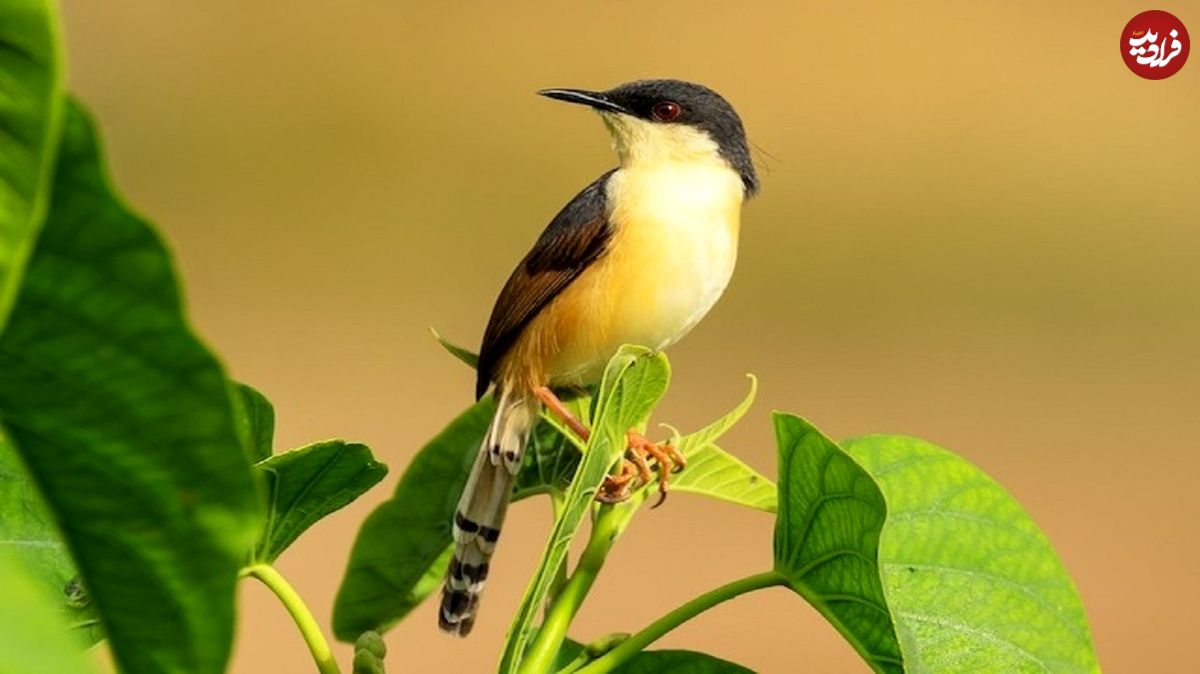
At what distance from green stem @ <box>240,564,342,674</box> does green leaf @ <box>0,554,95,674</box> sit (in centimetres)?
47

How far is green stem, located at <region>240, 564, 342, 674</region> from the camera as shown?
0.81m

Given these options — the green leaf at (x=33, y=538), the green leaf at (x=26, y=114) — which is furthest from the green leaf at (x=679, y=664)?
the green leaf at (x=26, y=114)

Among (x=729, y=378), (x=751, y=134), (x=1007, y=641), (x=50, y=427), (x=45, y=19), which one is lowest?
(x=729, y=378)

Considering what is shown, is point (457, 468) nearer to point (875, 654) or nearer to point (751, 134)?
point (875, 654)

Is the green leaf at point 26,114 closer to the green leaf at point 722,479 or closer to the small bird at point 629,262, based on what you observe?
the green leaf at point 722,479

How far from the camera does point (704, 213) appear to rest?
1.94 m

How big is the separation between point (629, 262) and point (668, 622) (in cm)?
105

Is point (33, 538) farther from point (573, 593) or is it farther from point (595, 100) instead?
point (595, 100)

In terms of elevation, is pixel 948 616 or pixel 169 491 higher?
pixel 169 491

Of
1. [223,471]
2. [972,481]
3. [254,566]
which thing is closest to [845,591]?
[972,481]

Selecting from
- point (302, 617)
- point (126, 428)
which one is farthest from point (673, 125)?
point (126, 428)

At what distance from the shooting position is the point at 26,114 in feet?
1.06

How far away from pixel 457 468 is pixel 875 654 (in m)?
0.51

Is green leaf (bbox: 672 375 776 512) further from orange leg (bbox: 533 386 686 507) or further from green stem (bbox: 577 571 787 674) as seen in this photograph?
green stem (bbox: 577 571 787 674)
